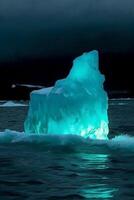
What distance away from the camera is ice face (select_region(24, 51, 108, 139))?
26.8 m

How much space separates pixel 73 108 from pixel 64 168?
29.0 feet

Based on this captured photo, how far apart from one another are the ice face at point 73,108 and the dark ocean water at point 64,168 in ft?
5.13

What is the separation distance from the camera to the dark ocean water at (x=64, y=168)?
13719 mm

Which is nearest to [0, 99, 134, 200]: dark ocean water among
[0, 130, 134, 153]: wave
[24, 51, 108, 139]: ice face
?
[0, 130, 134, 153]: wave

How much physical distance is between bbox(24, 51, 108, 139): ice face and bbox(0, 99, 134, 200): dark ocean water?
1.56m

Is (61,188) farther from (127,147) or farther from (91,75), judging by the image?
(91,75)

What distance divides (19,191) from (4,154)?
341 inches

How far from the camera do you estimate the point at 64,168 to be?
18156 mm

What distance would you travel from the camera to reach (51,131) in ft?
89.1

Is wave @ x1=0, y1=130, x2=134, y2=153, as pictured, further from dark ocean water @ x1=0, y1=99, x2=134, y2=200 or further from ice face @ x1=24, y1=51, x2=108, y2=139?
ice face @ x1=24, y1=51, x2=108, y2=139

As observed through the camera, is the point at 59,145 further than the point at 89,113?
No

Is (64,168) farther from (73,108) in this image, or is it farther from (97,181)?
(73,108)

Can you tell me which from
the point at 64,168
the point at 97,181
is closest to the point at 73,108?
the point at 64,168

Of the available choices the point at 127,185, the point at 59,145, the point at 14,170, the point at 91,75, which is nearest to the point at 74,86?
the point at 91,75
